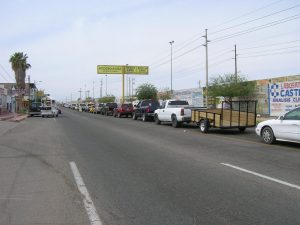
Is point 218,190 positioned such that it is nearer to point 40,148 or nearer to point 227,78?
point 40,148

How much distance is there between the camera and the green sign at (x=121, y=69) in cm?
7447

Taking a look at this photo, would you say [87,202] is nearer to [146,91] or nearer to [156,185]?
[156,185]

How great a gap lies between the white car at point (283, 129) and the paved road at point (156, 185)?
579 millimetres

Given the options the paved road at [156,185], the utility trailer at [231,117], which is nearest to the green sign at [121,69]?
the utility trailer at [231,117]

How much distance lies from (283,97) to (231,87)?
10611 millimetres

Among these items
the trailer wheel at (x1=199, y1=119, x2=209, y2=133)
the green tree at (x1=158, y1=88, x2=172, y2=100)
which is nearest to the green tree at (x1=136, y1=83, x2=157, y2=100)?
the green tree at (x1=158, y1=88, x2=172, y2=100)

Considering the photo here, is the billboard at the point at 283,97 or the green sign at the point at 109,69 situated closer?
the billboard at the point at 283,97

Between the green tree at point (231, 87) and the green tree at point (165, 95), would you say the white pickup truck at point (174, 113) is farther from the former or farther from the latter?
the green tree at point (165, 95)

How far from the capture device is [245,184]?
879 centimetres

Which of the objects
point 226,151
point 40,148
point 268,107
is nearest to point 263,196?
point 226,151

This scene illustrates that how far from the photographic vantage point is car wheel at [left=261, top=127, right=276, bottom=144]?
16484mm

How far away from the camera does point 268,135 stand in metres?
16.6

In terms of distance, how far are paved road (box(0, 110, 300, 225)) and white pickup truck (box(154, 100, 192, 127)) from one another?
1222 cm

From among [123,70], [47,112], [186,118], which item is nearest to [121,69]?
[123,70]
